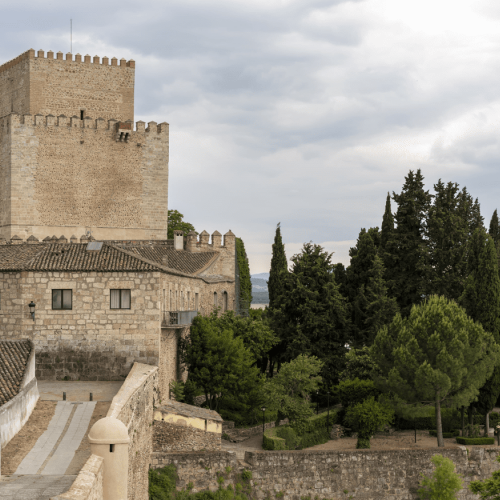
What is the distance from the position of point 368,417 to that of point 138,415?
1375 cm

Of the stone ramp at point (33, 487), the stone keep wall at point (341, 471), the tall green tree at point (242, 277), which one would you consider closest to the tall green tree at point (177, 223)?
the tall green tree at point (242, 277)

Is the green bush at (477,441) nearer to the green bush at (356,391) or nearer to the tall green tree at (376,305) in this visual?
the green bush at (356,391)

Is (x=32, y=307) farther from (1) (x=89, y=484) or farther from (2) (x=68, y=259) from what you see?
(1) (x=89, y=484)

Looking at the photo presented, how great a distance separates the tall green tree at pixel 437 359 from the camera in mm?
29250

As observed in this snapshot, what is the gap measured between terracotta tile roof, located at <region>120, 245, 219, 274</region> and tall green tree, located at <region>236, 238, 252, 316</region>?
4.63 meters

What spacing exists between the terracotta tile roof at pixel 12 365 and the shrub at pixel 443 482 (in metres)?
16.1

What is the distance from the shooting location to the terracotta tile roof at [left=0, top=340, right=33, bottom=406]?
18822 mm

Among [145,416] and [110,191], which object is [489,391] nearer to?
[145,416]

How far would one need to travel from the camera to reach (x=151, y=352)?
83.4 feet

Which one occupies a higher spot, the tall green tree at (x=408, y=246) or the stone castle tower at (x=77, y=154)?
the stone castle tower at (x=77, y=154)

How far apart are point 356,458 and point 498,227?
39075 mm

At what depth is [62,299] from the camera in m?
25.4

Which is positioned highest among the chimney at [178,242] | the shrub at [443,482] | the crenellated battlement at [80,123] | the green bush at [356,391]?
the crenellated battlement at [80,123]

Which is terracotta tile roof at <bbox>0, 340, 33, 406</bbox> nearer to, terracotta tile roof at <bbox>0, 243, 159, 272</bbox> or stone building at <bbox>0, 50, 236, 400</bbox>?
terracotta tile roof at <bbox>0, 243, 159, 272</bbox>
